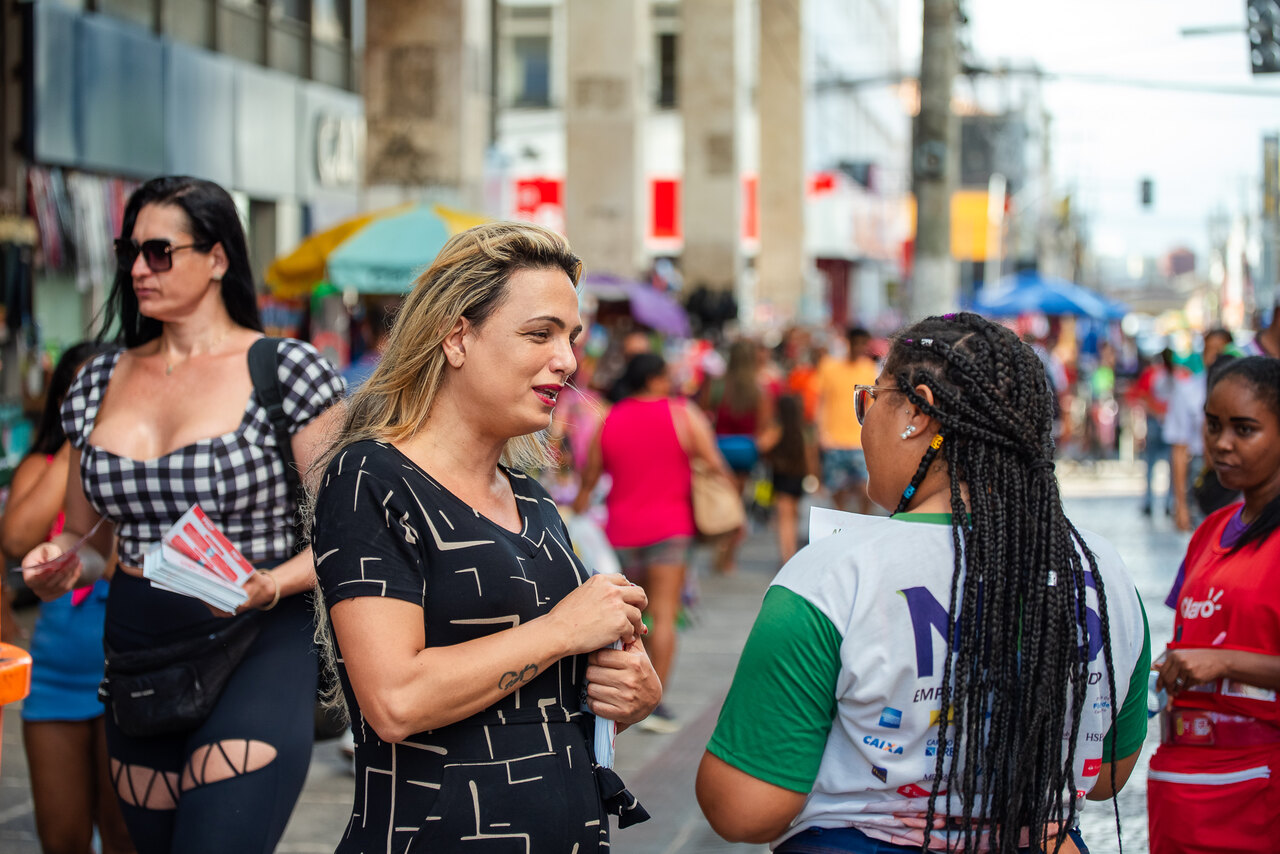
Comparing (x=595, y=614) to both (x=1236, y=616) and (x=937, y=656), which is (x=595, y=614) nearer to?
(x=937, y=656)

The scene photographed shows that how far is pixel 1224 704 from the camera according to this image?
11.6 ft

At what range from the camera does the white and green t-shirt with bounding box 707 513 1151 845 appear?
2258 mm

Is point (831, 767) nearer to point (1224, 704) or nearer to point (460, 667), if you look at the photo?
point (460, 667)

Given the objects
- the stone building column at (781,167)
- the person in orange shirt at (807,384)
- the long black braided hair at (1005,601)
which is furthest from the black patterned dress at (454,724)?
the stone building column at (781,167)

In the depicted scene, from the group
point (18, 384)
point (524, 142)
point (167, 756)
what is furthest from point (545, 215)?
point (167, 756)

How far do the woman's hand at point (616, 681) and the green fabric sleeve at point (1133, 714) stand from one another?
876 mm

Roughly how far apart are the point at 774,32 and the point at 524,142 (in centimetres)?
1525

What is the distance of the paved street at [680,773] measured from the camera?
557 centimetres

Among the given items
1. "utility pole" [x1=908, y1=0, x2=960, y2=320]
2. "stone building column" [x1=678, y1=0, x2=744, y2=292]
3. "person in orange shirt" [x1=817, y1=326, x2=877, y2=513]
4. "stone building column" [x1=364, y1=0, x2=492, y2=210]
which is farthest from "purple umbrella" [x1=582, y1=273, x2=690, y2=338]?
"stone building column" [x1=678, y1=0, x2=744, y2=292]

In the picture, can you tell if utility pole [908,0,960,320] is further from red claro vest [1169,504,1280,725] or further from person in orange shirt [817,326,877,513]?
red claro vest [1169,504,1280,725]

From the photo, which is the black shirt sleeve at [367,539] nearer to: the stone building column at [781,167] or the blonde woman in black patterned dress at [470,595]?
the blonde woman in black patterned dress at [470,595]

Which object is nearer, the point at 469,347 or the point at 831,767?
the point at 831,767

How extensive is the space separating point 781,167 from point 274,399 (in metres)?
23.5

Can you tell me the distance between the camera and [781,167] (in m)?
26.2
